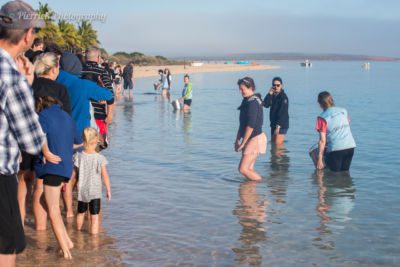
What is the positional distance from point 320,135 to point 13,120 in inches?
319

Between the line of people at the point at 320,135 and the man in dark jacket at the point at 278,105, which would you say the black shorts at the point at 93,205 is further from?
the man in dark jacket at the point at 278,105

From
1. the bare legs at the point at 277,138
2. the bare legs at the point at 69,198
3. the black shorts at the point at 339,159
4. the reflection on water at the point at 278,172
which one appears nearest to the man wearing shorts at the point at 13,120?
the bare legs at the point at 69,198

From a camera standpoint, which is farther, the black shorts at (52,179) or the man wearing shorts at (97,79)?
the man wearing shorts at (97,79)

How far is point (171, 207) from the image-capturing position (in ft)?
28.9

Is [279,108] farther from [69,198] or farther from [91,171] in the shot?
[91,171]

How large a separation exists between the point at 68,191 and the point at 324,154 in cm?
549

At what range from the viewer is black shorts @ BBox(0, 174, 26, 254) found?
139 inches

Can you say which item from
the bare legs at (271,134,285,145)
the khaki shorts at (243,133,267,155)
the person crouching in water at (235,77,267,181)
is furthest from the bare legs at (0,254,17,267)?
the bare legs at (271,134,285,145)

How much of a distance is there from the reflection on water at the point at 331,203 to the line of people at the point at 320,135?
30 cm

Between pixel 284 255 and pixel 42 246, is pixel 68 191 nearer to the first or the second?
pixel 42 246

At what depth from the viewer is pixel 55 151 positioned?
5879 mm

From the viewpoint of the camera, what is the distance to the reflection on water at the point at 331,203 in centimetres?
742

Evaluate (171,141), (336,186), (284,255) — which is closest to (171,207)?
(284,255)

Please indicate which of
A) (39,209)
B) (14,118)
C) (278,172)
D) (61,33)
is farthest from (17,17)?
(61,33)
